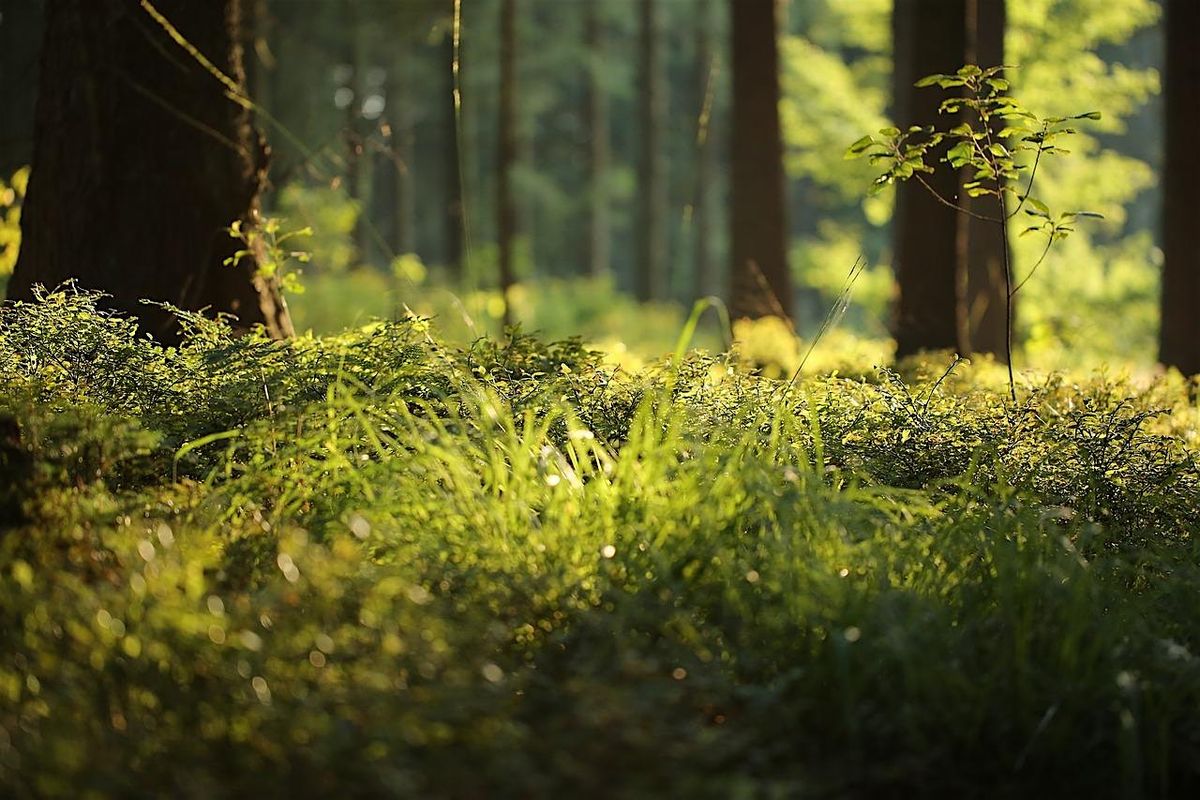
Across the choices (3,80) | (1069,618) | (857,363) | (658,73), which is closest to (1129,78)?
(658,73)

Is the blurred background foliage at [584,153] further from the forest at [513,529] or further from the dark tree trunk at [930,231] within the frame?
the dark tree trunk at [930,231]

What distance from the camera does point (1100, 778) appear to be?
3180 millimetres

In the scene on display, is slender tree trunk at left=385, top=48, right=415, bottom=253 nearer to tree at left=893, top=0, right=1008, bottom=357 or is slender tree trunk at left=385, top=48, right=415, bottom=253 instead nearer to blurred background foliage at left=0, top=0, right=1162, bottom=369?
blurred background foliage at left=0, top=0, right=1162, bottom=369

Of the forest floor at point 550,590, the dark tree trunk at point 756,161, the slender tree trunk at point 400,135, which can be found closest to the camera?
the forest floor at point 550,590

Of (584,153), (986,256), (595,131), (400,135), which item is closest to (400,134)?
(400,135)

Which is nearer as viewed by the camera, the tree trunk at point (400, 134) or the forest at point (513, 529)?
the forest at point (513, 529)

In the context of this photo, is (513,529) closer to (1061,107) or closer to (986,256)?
(986,256)

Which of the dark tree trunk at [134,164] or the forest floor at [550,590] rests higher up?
the dark tree trunk at [134,164]

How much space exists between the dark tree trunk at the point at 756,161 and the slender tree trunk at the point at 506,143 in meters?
6.65

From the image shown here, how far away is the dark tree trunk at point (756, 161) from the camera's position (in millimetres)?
12367

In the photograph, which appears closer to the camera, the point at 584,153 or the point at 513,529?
the point at 513,529

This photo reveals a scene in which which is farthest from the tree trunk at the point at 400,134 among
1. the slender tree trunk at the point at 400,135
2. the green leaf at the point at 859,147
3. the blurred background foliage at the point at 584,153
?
the green leaf at the point at 859,147

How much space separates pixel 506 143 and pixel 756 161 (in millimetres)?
8053

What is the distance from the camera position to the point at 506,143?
1992 cm
